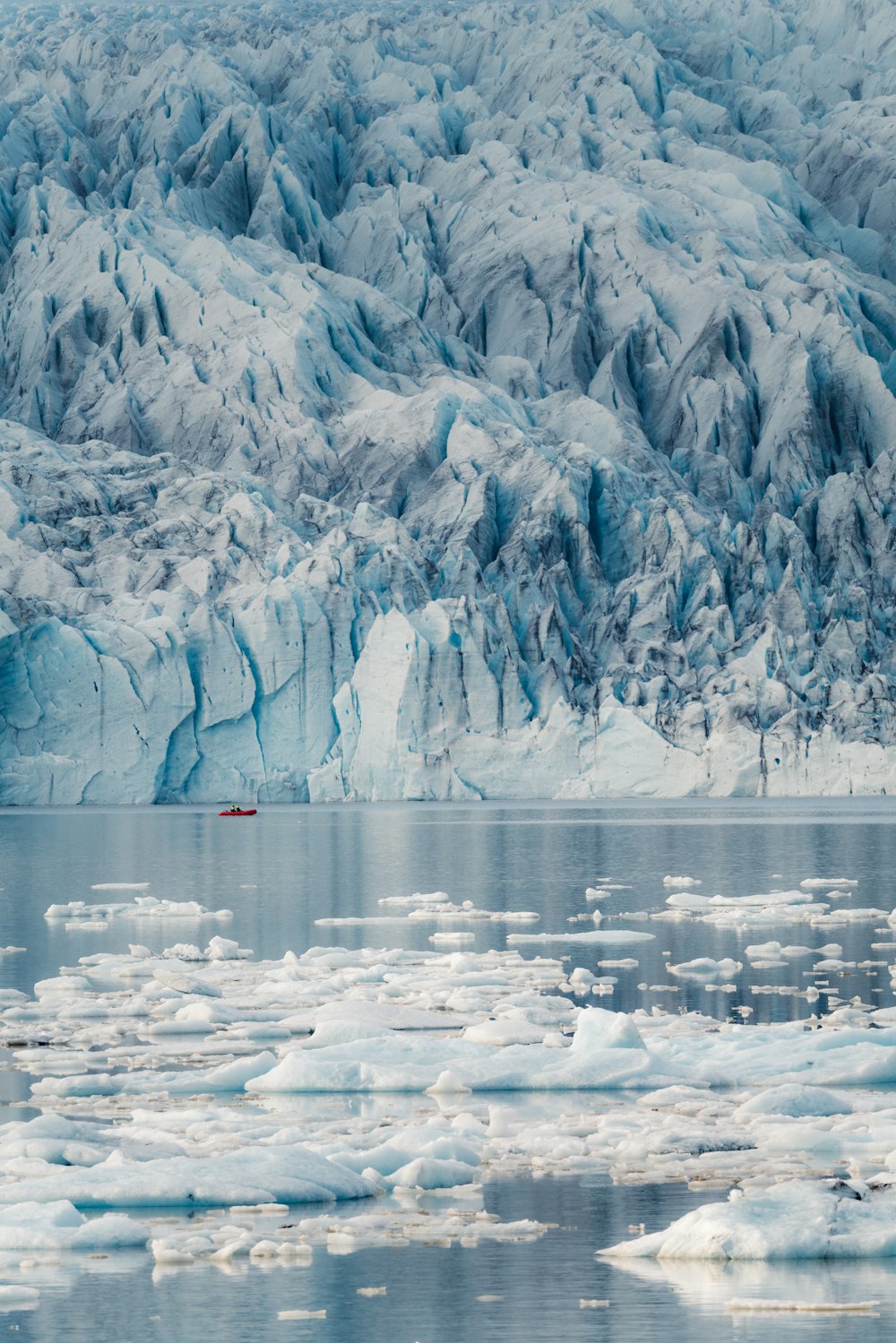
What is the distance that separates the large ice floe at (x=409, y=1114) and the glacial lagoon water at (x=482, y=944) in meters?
0.23

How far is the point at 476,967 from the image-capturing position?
21.2 m

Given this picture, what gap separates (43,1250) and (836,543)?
216 feet

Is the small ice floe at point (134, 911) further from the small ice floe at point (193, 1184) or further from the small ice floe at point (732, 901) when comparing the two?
the small ice floe at point (193, 1184)

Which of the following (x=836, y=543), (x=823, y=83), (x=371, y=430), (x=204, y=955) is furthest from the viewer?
(x=823, y=83)

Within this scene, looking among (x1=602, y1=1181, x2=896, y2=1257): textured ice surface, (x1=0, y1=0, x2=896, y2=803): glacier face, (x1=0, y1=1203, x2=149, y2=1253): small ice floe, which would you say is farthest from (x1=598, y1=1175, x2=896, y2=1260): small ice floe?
(x1=0, y1=0, x2=896, y2=803): glacier face

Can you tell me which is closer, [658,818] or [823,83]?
[658,818]

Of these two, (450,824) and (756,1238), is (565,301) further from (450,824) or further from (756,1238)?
(756,1238)

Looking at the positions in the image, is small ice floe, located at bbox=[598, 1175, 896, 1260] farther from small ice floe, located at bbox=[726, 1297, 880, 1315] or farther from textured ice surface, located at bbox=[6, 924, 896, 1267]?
small ice floe, located at bbox=[726, 1297, 880, 1315]

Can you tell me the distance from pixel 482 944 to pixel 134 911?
6464 mm

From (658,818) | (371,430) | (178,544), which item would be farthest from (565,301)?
(658,818)

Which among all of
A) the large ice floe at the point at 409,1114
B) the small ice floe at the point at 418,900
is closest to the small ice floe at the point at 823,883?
the small ice floe at the point at 418,900

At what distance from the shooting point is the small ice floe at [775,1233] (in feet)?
32.2

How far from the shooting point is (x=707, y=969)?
21.2 metres

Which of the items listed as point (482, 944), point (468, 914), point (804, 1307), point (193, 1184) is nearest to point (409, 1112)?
point (193, 1184)
